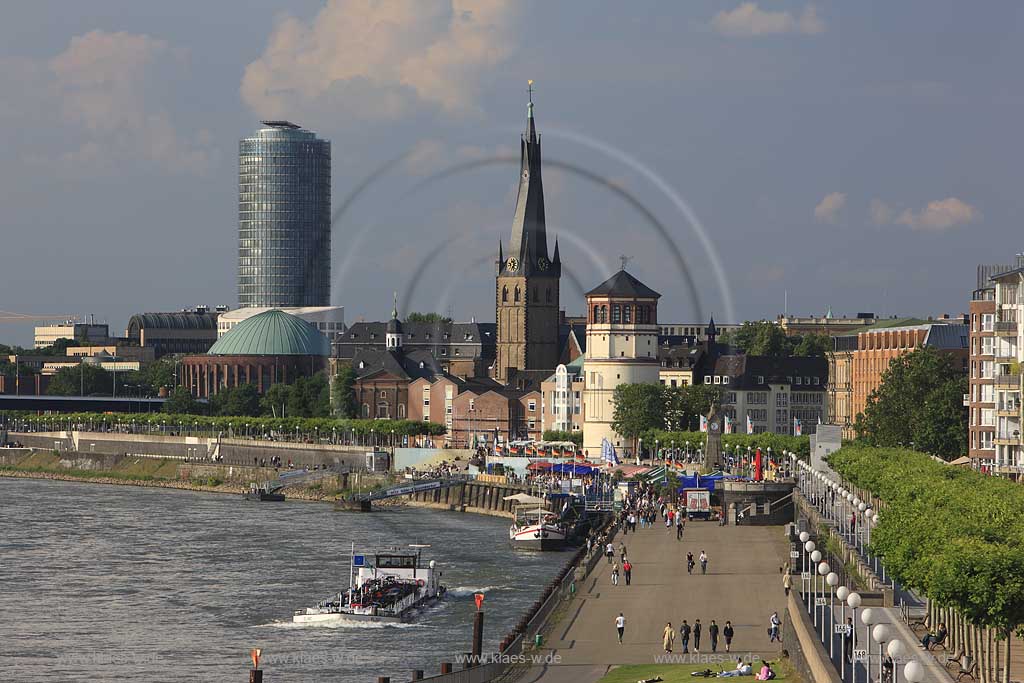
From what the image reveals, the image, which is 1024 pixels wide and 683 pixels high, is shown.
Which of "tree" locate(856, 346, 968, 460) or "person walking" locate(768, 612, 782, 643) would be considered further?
"tree" locate(856, 346, 968, 460)

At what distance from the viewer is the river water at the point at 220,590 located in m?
66.1

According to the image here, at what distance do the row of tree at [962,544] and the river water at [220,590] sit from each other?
15.7 meters

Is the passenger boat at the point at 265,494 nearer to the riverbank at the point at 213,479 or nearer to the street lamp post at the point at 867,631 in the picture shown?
the riverbank at the point at 213,479

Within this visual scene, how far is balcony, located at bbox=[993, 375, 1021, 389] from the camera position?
114250mm

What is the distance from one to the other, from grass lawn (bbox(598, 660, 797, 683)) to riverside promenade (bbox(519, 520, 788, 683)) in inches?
21.3

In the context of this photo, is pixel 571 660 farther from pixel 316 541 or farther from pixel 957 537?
pixel 316 541

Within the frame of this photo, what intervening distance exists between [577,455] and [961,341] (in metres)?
34.1

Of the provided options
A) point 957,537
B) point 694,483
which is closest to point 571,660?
point 957,537

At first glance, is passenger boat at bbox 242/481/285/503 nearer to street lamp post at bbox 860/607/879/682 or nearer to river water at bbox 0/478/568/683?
river water at bbox 0/478/568/683

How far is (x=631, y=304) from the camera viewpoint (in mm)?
179375

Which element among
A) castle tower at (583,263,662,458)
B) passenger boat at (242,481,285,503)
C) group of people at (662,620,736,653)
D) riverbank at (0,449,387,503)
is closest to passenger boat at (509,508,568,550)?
group of people at (662,620,736,653)

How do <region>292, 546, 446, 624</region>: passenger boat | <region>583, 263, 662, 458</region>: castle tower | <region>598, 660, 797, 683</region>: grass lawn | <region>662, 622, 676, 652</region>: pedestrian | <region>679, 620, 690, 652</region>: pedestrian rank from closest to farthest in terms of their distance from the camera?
<region>598, 660, 797, 683</region>: grass lawn, <region>679, 620, 690, 652</region>: pedestrian, <region>662, 622, 676, 652</region>: pedestrian, <region>292, 546, 446, 624</region>: passenger boat, <region>583, 263, 662, 458</region>: castle tower

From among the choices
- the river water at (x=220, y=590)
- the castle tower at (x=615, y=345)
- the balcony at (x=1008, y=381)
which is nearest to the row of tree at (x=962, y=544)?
the river water at (x=220, y=590)

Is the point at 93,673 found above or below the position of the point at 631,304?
below
